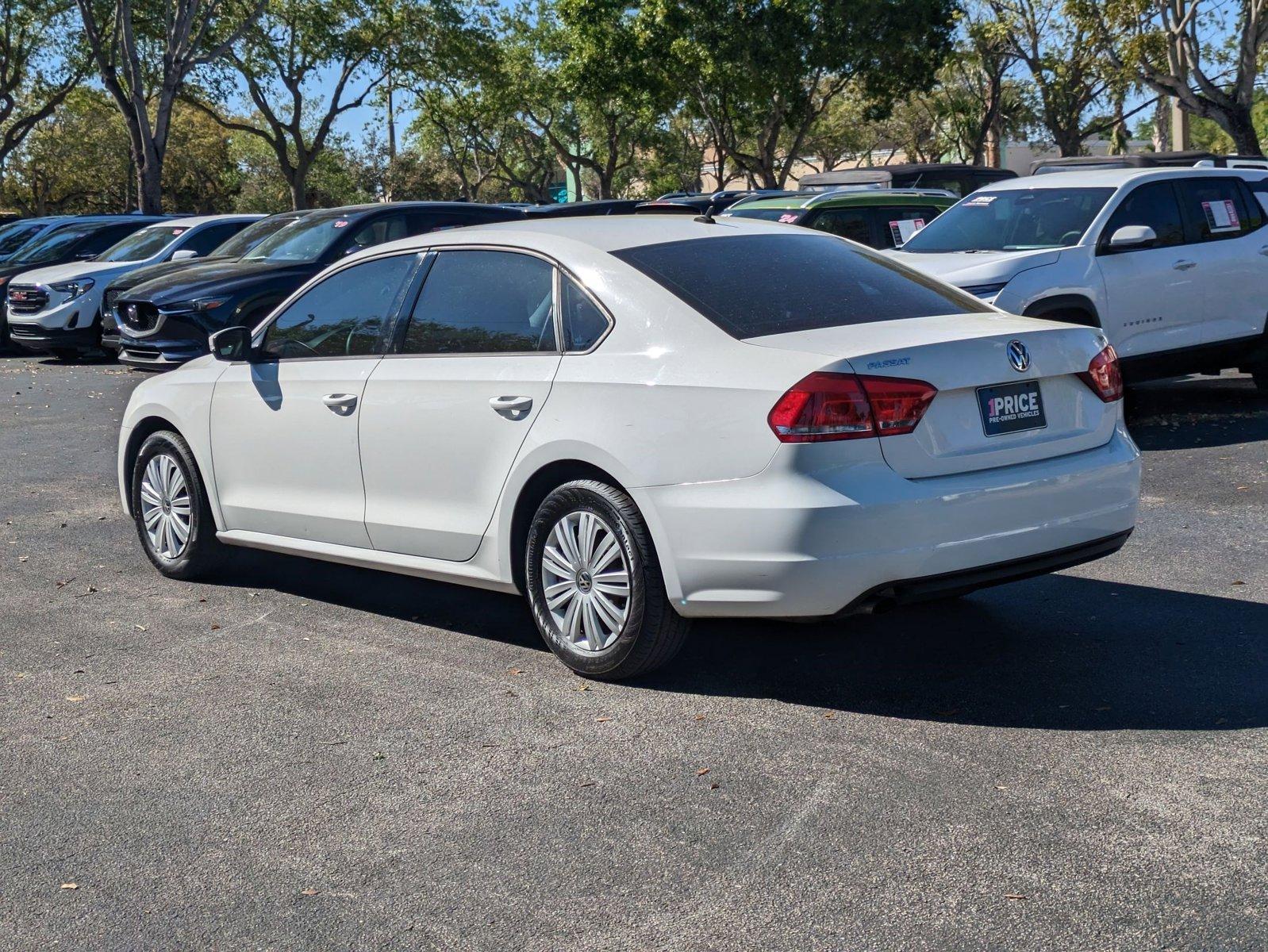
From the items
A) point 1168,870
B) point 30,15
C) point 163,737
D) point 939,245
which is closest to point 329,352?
point 163,737

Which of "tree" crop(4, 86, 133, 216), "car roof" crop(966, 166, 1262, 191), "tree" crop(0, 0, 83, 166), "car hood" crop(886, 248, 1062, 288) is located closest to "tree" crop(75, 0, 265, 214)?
"tree" crop(0, 0, 83, 166)

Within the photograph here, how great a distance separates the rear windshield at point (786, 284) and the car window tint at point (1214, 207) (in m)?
6.37

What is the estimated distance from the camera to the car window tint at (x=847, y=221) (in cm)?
1440

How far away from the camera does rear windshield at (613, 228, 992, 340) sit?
17.4 feet

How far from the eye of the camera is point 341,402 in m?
6.25

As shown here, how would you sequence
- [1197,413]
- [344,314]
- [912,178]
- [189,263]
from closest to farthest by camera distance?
[344,314] < [1197,413] < [189,263] < [912,178]

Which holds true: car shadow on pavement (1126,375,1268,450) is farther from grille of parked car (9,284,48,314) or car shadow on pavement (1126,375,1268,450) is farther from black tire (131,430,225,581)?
grille of parked car (9,284,48,314)

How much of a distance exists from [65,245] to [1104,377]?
19640 millimetres

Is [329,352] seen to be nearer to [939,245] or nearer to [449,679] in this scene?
[449,679]

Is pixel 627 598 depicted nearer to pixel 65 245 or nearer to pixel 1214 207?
pixel 1214 207

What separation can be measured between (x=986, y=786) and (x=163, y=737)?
2607 millimetres

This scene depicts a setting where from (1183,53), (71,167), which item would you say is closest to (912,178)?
(1183,53)

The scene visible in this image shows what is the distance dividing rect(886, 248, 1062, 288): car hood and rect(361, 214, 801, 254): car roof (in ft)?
14.2

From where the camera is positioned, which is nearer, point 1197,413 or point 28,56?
point 1197,413
